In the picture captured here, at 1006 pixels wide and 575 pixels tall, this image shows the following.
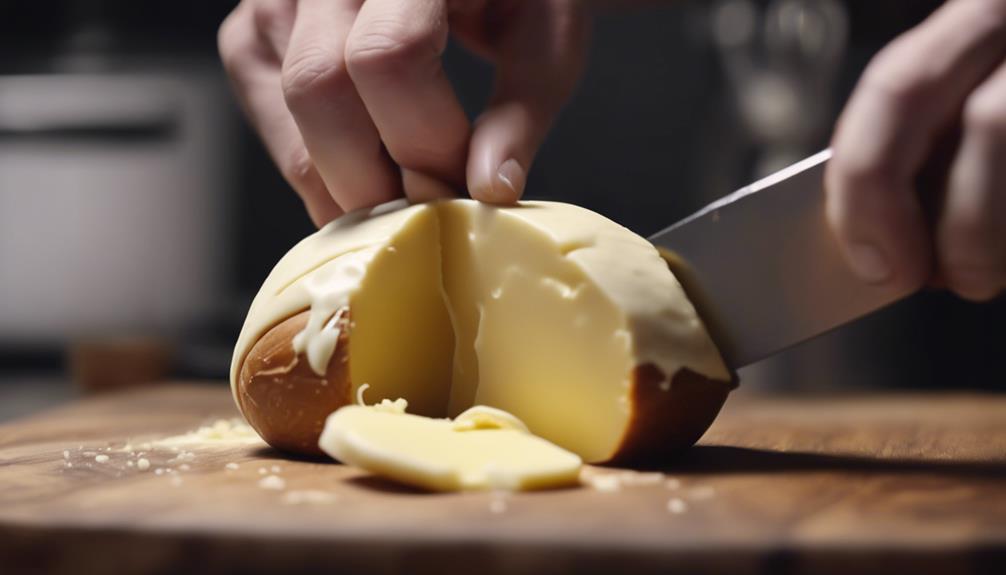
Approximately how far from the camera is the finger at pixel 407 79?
4.04 ft

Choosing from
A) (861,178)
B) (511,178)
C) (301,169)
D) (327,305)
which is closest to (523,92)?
(511,178)

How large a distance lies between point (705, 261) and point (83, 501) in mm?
726

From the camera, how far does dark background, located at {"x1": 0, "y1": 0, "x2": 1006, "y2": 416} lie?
3.51 m

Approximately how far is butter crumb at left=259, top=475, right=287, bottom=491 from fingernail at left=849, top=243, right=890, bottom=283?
24.2 inches

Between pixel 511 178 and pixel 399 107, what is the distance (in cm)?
16

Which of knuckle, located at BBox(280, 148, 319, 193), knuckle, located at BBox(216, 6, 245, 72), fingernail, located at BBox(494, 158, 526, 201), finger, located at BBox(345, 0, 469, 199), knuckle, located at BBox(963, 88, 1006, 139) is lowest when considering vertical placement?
knuckle, located at BBox(963, 88, 1006, 139)

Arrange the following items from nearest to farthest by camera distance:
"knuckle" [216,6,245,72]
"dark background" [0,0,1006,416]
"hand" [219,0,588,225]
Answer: "hand" [219,0,588,225]
"knuckle" [216,6,245,72]
"dark background" [0,0,1006,416]

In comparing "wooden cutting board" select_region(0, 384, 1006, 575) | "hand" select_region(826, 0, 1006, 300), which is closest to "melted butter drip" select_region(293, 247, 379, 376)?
"wooden cutting board" select_region(0, 384, 1006, 575)

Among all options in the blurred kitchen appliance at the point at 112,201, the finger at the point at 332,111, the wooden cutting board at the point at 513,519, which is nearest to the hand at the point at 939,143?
the wooden cutting board at the point at 513,519

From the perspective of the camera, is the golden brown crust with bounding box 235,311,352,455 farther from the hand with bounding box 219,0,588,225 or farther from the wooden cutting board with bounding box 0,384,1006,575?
the hand with bounding box 219,0,588,225

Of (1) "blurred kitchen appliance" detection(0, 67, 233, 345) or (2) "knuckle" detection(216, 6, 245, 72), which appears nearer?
(2) "knuckle" detection(216, 6, 245, 72)

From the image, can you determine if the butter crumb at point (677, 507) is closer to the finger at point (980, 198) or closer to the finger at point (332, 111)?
the finger at point (980, 198)

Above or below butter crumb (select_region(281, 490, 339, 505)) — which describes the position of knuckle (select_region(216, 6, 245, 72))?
above

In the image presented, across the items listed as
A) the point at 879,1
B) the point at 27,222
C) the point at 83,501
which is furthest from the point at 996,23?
the point at 27,222
